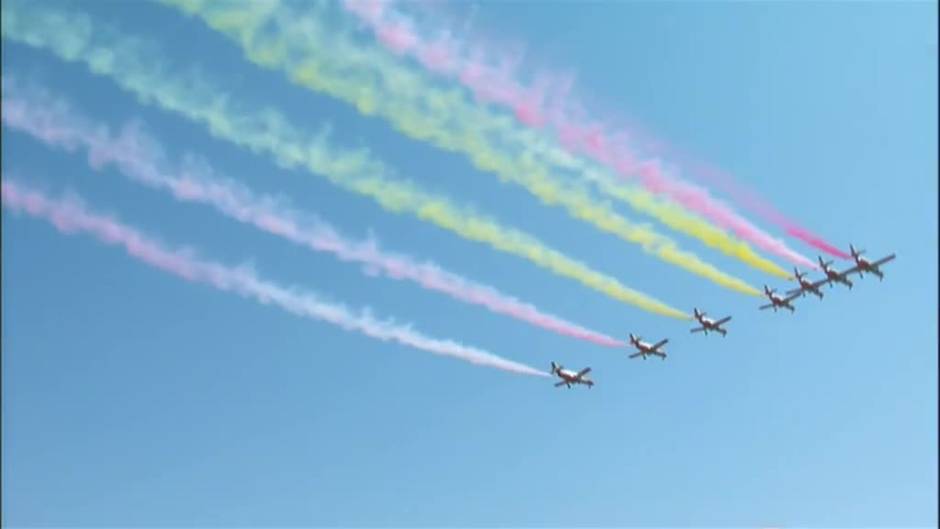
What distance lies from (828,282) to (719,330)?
6308mm

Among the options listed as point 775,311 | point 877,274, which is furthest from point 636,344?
point 877,274

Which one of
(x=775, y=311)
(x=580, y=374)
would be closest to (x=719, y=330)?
(x=775, y=311)

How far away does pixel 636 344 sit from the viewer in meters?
49.6

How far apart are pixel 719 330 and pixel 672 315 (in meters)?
10.4

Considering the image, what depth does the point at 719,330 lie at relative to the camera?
5062cm

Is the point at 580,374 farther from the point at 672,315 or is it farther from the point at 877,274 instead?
the point at 877,274

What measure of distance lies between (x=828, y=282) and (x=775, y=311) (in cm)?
325

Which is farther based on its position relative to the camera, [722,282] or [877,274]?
[877,274]

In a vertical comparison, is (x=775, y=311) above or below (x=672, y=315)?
above

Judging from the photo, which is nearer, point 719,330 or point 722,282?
point 722,282

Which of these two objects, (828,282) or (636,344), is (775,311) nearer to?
(828,282)

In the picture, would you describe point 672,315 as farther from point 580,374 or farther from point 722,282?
point 580,374

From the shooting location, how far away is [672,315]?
41.4 metres

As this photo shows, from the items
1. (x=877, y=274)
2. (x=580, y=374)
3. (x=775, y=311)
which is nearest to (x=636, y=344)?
(x=580, y=374)
